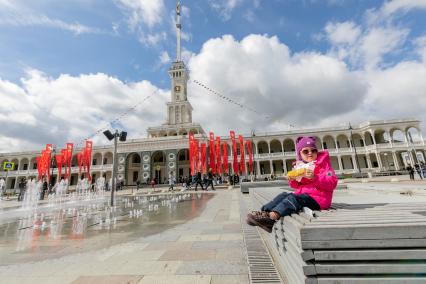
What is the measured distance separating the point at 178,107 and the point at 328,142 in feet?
108

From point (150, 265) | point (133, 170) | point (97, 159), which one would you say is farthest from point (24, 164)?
point (150, 265)

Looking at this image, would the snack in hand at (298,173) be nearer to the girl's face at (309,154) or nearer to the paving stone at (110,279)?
the girl's face at (309,154)

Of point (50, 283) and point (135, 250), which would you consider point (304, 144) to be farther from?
point (50, 283)

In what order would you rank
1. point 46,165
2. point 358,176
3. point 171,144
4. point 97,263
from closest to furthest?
point 97,263 → point 358,176 → point 46,165 → point 171,144

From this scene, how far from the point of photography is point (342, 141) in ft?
142

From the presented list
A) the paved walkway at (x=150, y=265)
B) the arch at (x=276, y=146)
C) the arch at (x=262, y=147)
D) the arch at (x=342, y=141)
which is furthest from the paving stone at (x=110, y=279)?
the arch at (x=342, y=141)

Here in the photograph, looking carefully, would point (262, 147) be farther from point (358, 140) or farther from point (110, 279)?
point (110, 279)

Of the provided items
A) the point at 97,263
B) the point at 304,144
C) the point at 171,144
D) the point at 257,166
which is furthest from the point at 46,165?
the point at 304,144

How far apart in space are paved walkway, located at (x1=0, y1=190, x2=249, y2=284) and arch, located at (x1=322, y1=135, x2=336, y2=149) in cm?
4493

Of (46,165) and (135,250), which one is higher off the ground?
(46,165)

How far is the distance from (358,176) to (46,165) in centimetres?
4388

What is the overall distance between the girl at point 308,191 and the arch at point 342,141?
152 ft

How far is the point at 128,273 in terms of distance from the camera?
9.61 ft

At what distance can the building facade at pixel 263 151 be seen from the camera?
3800 centimetres
